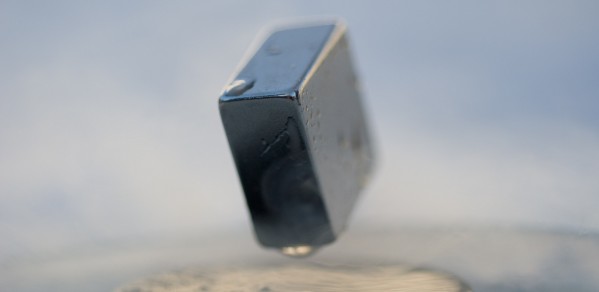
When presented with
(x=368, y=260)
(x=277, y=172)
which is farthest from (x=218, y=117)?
(x=277, y=172)

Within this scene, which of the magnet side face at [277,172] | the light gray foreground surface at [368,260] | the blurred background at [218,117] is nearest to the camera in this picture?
the magnet side face at [277,172]

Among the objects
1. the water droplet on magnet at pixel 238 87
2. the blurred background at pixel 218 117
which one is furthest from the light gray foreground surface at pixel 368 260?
the water droplet on magnet at pixel 238 87

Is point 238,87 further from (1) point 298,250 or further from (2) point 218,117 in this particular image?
(2) point 218,117

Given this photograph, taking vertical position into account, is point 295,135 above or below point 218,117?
above

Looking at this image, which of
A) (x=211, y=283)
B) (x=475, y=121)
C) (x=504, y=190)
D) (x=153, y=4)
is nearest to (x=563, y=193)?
(x=504, y=190)

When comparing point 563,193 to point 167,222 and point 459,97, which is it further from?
point 167,222

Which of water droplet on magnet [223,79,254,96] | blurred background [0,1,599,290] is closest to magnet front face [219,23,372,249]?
water droplet on magnet [223,79,254,96]

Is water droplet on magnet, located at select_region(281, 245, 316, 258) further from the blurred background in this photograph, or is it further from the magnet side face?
the blurred background

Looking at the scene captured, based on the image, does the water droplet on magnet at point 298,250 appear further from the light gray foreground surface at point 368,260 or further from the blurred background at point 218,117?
the blurred background at point 218,117
